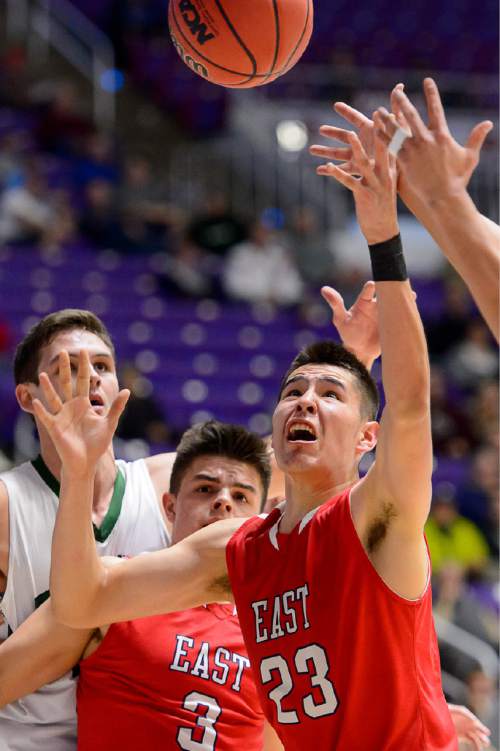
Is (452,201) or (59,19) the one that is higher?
(59,19)

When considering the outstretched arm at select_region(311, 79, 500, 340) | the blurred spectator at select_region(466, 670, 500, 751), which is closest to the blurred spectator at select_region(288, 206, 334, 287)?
the blurred spectator at select_region(466, 670, 500, 751)

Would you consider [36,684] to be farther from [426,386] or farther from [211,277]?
[211,277]

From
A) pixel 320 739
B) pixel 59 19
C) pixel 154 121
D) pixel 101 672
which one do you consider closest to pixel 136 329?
pixel 154 121

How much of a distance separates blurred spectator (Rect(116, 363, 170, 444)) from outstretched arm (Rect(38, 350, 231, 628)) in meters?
5.78

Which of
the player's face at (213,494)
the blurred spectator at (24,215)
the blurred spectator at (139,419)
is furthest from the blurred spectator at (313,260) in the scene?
the player's face at (213,494)

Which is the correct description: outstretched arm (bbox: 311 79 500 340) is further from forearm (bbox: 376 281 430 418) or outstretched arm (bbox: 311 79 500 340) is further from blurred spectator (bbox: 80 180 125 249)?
blurred spectator (bbox: 80 180 125 249)

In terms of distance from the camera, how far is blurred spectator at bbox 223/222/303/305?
38.6ft

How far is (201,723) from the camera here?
3320 millimetres

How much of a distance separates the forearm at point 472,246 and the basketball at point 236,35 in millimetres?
1722

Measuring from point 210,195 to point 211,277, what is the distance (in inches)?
70.7

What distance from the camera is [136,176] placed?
1282 centimetres

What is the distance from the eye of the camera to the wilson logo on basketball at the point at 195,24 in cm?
381

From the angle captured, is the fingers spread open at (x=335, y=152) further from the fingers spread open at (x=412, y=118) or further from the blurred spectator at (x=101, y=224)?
the blurred spectator at (x=101, y=224)

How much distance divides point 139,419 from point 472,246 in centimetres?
703
